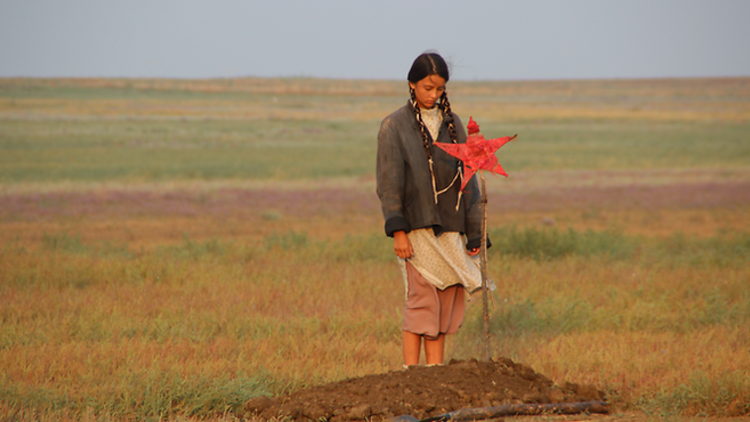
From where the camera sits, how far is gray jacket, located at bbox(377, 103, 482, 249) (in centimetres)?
417

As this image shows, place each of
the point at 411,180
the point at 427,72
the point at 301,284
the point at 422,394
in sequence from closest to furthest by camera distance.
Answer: the point at 422,394 < the point at 427,72 < the point at 411,180 < the point at 301,284

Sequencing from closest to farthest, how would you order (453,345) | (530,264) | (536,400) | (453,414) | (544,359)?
(453,414) → (536,400) → (544,359) → (453,345) → (530,264)

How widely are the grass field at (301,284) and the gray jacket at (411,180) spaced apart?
4.51 ft

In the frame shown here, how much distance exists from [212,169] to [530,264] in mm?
18186

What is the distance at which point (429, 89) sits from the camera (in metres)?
4.19

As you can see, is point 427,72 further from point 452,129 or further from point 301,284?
point 301,284

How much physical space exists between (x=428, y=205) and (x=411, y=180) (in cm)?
19

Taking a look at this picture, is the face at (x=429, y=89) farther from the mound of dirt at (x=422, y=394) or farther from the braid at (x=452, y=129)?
the mound of dirt at (x=422, y=394)

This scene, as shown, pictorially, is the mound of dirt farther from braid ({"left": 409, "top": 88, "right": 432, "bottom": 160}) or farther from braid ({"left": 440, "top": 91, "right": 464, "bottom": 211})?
braid ({"left": 409, "top": 88, "right": 432, "bottom": 160})

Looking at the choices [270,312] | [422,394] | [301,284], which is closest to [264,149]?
[301,284]

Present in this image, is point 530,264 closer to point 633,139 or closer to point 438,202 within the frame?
point 438,202

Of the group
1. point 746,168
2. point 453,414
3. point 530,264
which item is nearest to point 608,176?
point 746,168

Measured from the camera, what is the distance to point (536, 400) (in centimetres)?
399

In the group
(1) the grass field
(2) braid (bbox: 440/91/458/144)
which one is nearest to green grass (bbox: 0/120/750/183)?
(1) the grass field
